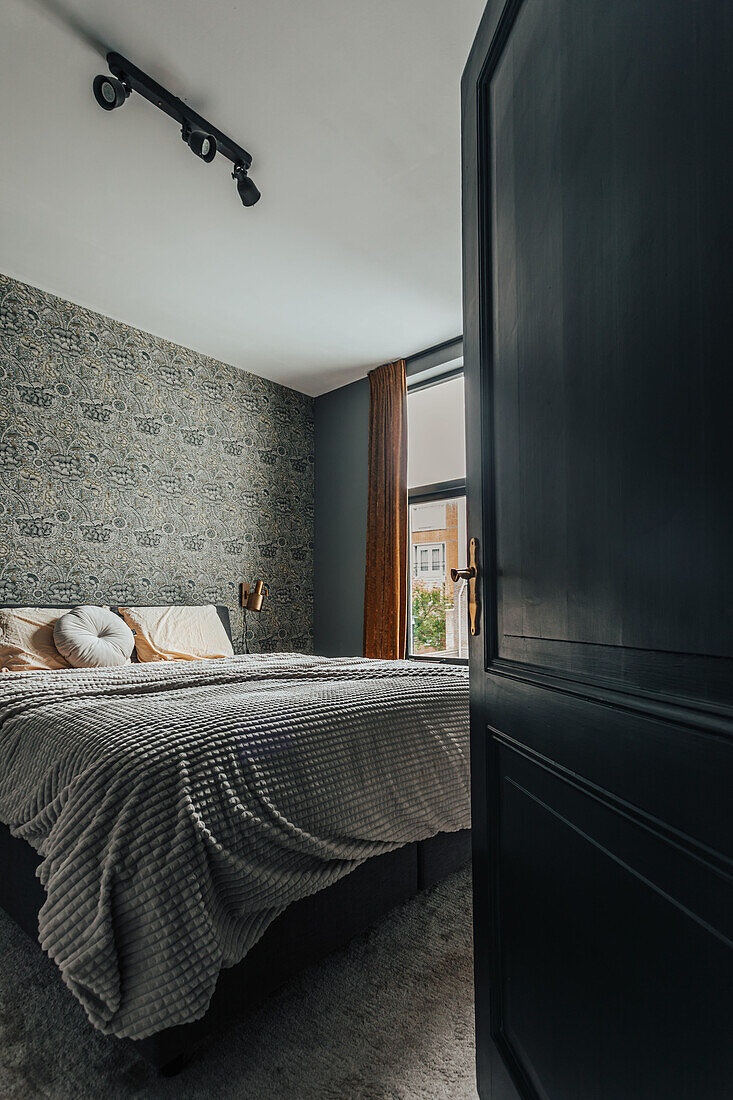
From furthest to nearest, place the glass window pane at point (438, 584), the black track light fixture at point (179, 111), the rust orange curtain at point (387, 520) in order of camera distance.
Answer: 1. the rust orange curtain at point (387, 520)
2. the glass window pane at point (438, 584)
3. the black track light fixture at point (179, 111)

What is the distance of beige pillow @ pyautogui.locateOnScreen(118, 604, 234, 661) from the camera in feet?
11.6

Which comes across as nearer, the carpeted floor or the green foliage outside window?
the carpeted floor

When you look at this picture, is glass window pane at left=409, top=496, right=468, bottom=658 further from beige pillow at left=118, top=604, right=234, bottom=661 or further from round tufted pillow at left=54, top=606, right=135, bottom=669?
round tufted pillow at left=54, top=606, right=135, bottom=669

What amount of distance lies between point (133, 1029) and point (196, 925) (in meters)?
0.18

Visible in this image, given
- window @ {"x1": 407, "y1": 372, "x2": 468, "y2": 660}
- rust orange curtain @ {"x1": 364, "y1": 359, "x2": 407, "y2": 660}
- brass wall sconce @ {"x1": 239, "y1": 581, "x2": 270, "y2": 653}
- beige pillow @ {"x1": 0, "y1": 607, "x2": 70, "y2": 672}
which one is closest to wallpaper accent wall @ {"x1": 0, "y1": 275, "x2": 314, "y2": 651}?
brass wall sconce @ {"x1": 239, "y1": 581, "x2": 270, "y2": 653}

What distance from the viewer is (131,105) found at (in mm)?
2291

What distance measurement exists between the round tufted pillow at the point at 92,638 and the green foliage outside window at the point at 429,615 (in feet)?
6.76

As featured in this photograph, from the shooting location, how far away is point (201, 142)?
2.35 meters

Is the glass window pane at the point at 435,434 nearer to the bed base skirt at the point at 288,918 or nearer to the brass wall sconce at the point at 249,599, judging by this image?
the brass wall sconce at the point at 249,599

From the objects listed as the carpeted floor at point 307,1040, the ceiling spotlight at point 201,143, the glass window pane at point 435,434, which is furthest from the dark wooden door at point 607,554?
the glass window pane at point 435,434

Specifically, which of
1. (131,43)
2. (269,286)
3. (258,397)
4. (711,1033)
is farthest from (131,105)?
(711,1033)

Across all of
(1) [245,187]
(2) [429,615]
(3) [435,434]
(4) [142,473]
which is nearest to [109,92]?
(1) [245,187]

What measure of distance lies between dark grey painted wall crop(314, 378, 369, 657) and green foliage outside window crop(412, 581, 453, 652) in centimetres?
46

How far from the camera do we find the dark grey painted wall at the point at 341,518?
15.7ft
